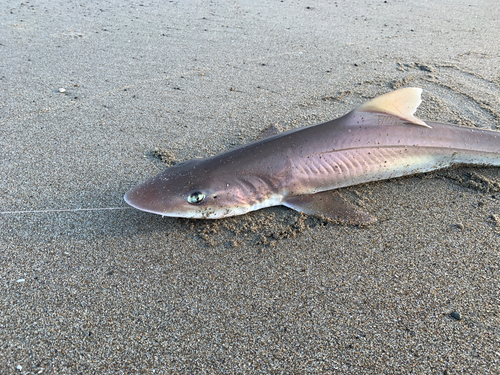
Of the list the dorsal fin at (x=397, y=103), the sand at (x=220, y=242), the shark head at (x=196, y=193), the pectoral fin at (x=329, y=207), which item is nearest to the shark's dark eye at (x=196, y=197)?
the shark head at (x=196, y=193)

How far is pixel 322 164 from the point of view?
2.77 metres

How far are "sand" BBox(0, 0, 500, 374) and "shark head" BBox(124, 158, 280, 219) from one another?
13cm

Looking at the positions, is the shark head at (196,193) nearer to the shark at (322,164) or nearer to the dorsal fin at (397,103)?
the shark at (322,164)

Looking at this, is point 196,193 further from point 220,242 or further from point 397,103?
point 397,103

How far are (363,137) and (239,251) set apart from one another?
1399 mm

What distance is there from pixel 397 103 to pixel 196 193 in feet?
5.96

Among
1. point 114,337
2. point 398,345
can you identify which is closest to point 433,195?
point 398,345

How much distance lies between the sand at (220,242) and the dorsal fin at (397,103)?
631 millimetres

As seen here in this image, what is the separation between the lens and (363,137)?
2.84 m

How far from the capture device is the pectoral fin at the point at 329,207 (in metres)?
2.61

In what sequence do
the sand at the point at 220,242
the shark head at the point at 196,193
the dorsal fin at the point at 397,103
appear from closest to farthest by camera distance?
the sand at the point at 220,242 → the shark head at the point at 196,193 → the dorsal fin at the point at 397,103

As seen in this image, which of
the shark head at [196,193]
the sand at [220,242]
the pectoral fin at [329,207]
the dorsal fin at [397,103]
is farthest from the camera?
the dorsal fin at [397,103]

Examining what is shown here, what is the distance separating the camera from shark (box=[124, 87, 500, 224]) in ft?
8.14

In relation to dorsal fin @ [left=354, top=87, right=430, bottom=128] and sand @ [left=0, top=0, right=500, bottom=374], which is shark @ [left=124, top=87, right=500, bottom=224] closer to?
dorsal fin @ [left=354, top=87, right=430, bottom=128]
